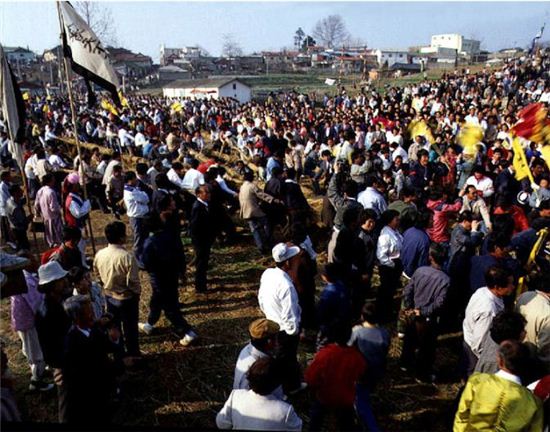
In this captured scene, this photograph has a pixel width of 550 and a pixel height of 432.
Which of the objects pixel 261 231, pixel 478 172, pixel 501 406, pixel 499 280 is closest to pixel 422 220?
pixel 499 280

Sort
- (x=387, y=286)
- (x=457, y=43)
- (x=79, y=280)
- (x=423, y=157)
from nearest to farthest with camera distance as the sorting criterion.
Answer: (x=79, y=280) → (x=387, y=286) → (x=423, y=157) → (x=457, y=43)

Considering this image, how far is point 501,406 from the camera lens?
3.13 m

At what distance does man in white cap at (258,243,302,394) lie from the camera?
15.3ft

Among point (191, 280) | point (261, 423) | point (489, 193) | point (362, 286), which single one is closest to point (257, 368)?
point (261, 423)

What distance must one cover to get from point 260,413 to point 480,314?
249cm

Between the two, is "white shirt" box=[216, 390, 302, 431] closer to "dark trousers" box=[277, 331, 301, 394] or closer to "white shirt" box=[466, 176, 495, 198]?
"dark trousers" box=[277, 331, 301, 394]

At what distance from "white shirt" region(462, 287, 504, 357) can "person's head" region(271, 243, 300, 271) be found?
1.91 metres

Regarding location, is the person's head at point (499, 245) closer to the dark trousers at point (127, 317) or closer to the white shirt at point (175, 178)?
the dark trousers at point (127, 317)

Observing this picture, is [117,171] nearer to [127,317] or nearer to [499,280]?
[127,317]

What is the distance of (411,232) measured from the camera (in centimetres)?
598

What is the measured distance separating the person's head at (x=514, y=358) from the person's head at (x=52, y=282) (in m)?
3.96

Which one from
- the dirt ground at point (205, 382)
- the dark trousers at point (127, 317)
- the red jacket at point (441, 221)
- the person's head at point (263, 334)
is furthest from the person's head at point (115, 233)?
the red jacket at point (441, 221)

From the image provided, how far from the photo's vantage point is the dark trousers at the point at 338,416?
398 cm

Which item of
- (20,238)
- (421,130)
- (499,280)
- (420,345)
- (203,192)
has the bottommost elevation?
(420,345)
